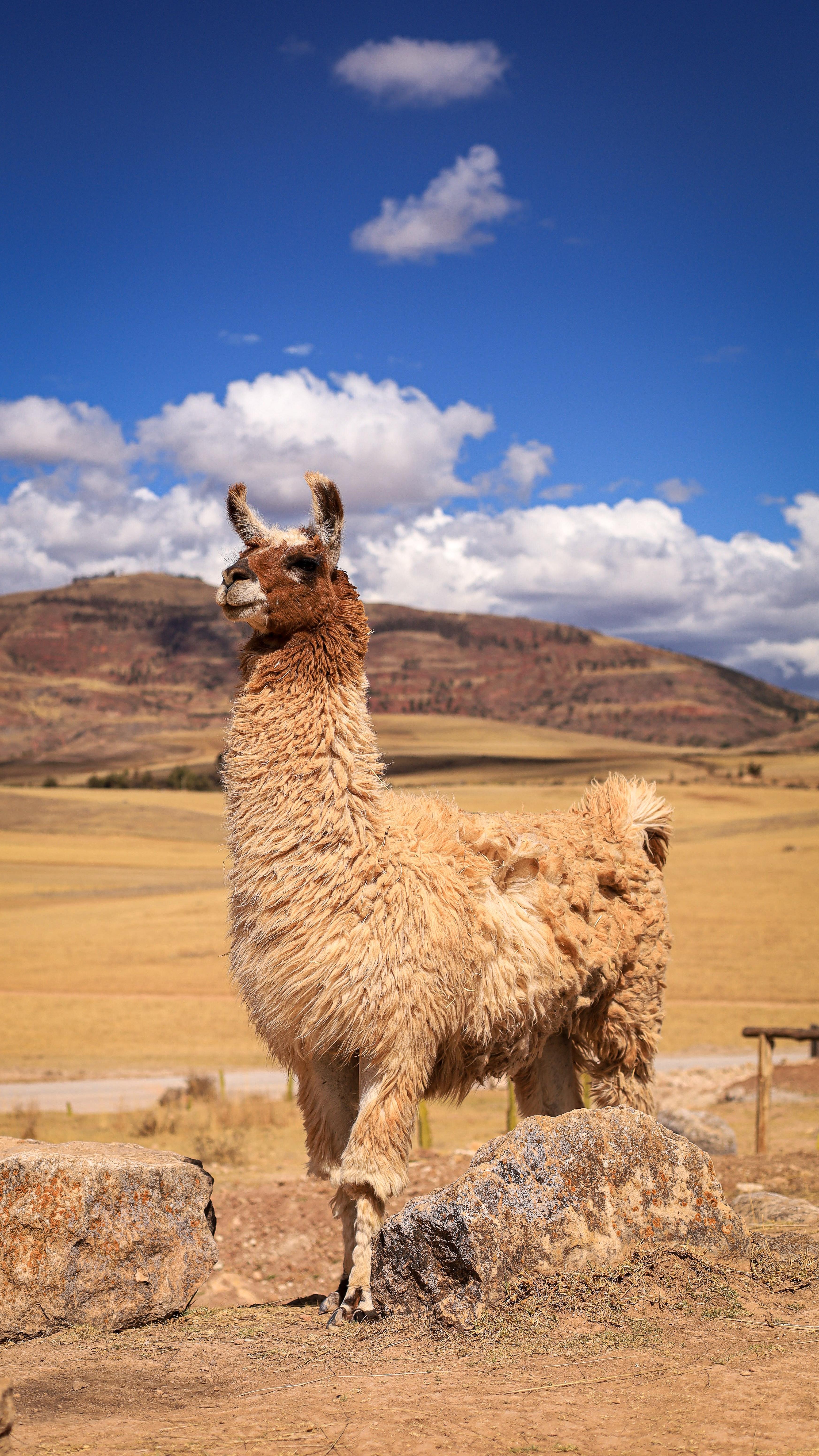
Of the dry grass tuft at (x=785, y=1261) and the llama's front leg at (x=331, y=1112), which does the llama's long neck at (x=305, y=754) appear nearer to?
the llama's front leg at (x=331, y=1112)

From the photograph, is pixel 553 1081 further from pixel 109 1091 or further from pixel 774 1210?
pixel 109 1091

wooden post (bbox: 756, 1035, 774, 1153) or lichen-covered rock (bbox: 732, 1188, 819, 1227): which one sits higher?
lichen-covered rock (bbox: 732, 1188, 819, 1227)

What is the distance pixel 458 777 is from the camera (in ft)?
354

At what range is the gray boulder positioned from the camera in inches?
412

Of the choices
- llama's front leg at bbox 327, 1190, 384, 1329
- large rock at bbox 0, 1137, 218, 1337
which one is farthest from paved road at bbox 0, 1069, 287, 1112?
llama's front leg at bbox 327, 1190, 384, 1329

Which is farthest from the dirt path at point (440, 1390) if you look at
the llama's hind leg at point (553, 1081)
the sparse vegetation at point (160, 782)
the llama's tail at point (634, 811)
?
the sparse vegetation at point (160, 782)

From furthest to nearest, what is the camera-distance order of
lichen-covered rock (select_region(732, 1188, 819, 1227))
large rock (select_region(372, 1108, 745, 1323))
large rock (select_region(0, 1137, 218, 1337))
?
1. lichen-covered rock (select_region(732, 1188, 819, 1227))
2. large rock (select_region(0, 1137, 218, 1337))
3. large rock (select_region(372, 1108, 745, 1323))

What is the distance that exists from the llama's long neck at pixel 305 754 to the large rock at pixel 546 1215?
1.52 metres

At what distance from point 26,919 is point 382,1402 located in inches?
1588

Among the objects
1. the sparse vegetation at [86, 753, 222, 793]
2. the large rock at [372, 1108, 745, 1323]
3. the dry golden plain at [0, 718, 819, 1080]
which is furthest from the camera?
the sparse vegetation at [86, 753, 222, 793]

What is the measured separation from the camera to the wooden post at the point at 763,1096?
1041cm

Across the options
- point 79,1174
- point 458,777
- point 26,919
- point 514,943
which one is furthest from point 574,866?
point 458,777

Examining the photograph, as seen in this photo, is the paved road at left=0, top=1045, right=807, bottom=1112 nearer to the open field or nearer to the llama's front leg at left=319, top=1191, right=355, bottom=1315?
the open field

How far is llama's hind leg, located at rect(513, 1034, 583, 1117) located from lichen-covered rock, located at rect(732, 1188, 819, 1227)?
103 cm
